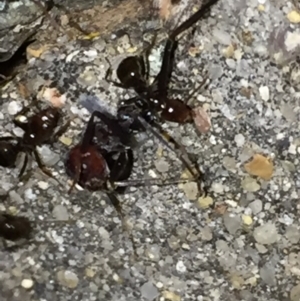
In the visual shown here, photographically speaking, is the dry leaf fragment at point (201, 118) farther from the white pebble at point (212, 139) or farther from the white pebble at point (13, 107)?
the white pebble at point (13, 107)

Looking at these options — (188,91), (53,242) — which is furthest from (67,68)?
(53,242)

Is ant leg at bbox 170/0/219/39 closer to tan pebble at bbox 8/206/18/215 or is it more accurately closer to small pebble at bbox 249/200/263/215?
Answer: small pebble at bbox 249/200/263/215

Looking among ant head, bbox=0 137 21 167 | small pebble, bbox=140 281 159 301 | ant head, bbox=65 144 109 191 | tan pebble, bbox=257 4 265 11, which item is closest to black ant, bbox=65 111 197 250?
ant head, bbox=65 144 109 191

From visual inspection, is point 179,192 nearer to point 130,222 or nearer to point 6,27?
point 130,222

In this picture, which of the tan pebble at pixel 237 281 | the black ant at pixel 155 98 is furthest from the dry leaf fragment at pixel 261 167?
the tan pebble at pixel 237 281

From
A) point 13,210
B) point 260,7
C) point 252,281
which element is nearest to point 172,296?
point 252,281

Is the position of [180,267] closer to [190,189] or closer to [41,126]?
[190,189]
